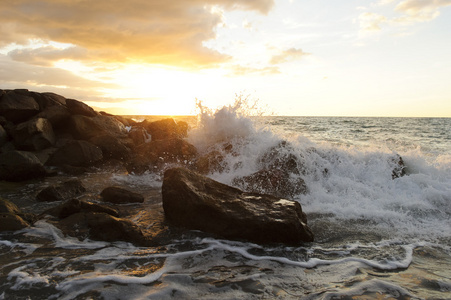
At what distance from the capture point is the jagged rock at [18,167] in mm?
7629

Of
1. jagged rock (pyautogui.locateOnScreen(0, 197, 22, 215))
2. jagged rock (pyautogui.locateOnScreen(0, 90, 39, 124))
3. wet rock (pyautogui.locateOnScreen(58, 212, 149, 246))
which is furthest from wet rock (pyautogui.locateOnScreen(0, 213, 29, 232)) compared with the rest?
jagged rock (pyautogui.locateOnScreen(0, 90, 39, 124))

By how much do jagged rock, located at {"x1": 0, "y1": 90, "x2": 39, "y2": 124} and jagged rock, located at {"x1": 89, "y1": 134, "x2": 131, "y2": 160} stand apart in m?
2.42

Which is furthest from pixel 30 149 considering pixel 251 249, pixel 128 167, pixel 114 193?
pixel 251 249

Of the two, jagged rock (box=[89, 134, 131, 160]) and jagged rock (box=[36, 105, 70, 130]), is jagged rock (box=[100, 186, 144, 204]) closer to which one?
jagged rock (box=[89, 134, 131, 160])

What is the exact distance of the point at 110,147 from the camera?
11.1 m

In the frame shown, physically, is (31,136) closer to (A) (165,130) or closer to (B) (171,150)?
(B) (171,150)

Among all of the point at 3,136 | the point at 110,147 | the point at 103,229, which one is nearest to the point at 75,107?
the point at 110,147

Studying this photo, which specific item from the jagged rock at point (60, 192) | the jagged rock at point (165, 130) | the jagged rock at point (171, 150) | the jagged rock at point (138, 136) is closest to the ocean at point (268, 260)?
the jagged rock at point (60, 192)

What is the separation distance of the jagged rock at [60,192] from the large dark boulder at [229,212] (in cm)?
257

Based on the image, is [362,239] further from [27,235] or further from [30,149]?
[30,149]

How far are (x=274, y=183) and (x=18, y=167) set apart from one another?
6433mm

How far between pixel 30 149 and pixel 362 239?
9914mm

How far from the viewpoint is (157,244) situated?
4.41 meters

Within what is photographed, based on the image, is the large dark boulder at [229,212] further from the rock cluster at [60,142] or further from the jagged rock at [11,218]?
the rock cluster at [60,142]
